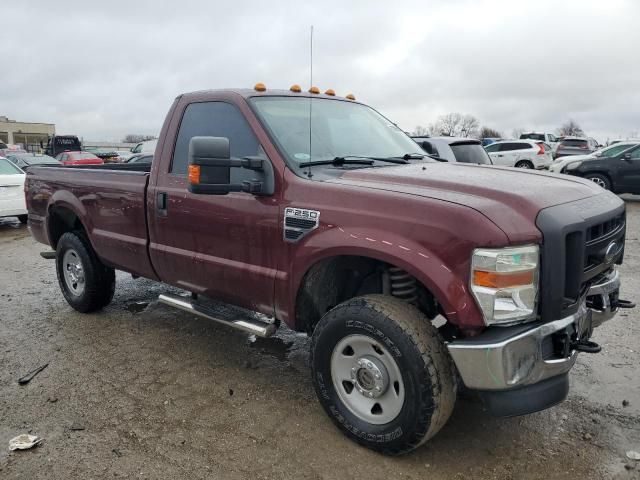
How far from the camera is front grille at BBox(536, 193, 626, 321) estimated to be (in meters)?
2.45

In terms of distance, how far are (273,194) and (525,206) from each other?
1446mm

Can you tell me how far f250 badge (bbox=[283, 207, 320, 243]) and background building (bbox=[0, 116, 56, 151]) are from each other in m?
84.1

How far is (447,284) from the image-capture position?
8.12ft

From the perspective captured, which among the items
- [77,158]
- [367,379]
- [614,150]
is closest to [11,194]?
[367,379]

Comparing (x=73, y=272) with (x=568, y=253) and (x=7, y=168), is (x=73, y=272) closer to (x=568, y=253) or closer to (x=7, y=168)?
(x=568, y=253)

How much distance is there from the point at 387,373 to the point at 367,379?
134mm

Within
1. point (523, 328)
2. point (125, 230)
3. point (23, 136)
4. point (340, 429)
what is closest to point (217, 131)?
point (125, 230)

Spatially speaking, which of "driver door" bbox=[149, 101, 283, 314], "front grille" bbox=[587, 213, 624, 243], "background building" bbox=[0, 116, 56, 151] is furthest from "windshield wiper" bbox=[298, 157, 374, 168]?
"background building" bbox=[0, 116, 56, 151]

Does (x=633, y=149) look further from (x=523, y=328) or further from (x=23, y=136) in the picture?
(x=23, y=136)

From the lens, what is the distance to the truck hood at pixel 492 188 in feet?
8.14

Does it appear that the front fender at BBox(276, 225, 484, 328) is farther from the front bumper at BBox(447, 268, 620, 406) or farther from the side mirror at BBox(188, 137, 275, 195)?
the side mirror at BBox(188, 137, 275, 195)

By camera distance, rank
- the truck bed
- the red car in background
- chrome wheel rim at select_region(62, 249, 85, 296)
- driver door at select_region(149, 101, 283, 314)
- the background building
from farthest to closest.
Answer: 1. the background building
2. the red car in background
3. chrome wheel rim at select_region(62, 249, 85, 296)
4. the truck bed
5. driver door at select_region(149, 101, 283, 314)

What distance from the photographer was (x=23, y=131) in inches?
3253

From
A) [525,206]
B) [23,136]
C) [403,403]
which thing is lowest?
[403,403]
